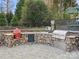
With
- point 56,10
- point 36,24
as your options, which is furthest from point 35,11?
point 56,10

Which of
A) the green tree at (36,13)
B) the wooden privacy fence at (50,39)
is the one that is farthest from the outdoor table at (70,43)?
the green tree at (36,13)

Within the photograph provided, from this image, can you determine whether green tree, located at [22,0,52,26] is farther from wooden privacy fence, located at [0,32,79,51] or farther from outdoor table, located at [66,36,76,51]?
outdoor table, located at [66,36,76,51]

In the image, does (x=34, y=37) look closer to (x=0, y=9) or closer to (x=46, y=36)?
(x=46, y=36)

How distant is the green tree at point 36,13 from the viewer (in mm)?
27600

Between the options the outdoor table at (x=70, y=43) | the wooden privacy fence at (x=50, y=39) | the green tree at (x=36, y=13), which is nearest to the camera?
the outdoor table at (x=70, y=43)

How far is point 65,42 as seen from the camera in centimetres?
1172

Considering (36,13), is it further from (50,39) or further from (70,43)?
(70,43)

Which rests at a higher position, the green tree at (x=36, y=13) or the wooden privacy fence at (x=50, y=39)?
the green tree at (x=36, y=13)

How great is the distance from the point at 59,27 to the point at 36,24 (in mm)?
11826

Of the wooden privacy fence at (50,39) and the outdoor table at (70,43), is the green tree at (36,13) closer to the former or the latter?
the wooden privacy fence at (50,39)

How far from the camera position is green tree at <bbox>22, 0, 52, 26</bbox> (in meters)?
27.6

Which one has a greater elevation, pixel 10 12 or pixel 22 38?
pixel 10 12

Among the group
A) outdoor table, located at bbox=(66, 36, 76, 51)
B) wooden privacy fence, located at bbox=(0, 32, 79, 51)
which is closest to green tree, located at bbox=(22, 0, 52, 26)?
wooden privacy fence, located at bbox=(0, 32, 79, 51)

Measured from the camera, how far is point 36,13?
2886 centimetres
